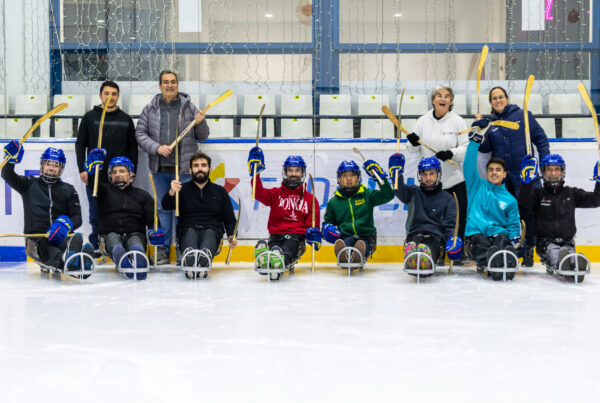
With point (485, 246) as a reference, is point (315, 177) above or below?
above

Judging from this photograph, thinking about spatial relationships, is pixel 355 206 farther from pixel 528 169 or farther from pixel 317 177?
pixel 528 169

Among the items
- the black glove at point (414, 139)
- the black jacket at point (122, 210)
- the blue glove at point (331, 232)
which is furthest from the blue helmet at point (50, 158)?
the black glove at point (414, 139)

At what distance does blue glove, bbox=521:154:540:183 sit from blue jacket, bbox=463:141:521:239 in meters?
0.14

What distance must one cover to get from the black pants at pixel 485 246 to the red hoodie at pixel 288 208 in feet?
3.52

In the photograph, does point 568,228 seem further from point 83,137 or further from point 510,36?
point 83,137

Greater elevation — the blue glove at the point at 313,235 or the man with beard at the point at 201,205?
the man with beard at the point at 201,205

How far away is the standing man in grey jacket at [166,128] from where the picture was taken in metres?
4.43

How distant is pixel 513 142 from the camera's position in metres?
4.31

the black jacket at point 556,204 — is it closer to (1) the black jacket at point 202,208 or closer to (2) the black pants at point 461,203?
(2) the black pants at point 461,203

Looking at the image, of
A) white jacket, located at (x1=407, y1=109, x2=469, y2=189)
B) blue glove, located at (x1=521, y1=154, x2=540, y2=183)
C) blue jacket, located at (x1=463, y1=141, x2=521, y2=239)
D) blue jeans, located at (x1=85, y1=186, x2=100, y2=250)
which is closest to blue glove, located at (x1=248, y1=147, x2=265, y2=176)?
white jacket, located at (x1=407, y1=109, x2=469, y2=189)

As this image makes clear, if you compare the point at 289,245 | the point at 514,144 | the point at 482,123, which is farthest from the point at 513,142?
the point at 289,245

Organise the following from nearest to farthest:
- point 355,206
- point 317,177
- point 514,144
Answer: point 355,206
point 514,144
point 317,177

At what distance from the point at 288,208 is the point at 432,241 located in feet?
3.21

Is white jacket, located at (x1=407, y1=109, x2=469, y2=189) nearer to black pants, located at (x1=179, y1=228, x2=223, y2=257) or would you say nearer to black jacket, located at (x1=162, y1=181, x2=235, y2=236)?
black jacket, located at (x1=162, y1=181, x2=235, y2=236)
